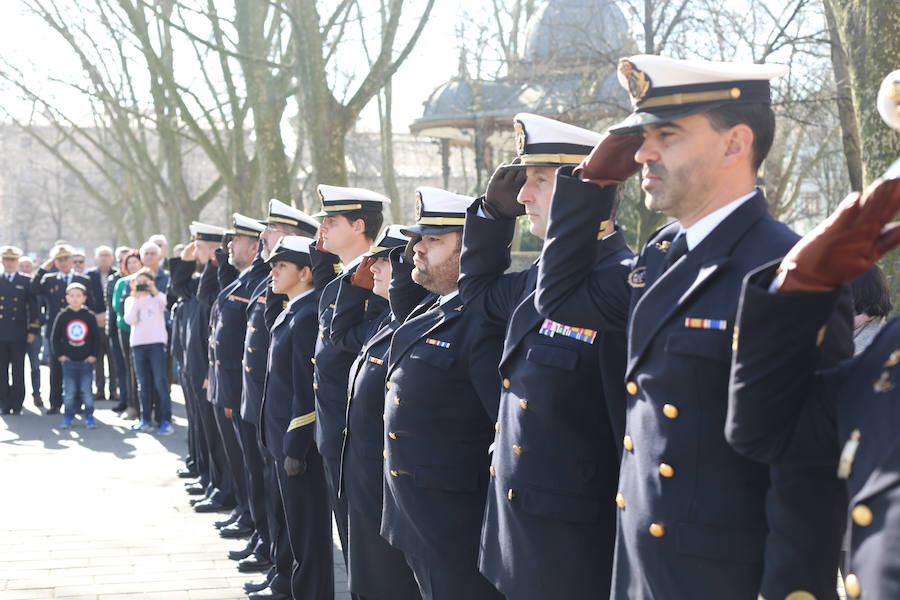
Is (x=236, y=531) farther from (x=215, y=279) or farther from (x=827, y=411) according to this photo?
(x=827, y=411)

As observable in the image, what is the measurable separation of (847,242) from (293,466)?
12.5 ft

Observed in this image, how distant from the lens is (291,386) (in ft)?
18.2

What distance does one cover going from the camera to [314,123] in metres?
11.0

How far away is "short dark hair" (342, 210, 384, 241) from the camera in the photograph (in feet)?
17.8

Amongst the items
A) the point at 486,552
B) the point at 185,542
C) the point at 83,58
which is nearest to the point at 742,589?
the point at 486,552

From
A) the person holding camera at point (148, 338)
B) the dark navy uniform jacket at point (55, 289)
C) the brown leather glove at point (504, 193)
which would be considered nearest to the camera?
the brown leather glove at point (504, 193)

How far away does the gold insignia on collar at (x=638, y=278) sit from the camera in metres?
2.60

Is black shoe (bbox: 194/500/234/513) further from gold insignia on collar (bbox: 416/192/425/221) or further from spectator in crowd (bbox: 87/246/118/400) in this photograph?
spectator in crowd (bbox: 87/246/118/400)

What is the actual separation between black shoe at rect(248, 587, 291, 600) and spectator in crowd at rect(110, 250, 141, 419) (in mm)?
7309

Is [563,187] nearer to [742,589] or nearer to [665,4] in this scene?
[742,589]

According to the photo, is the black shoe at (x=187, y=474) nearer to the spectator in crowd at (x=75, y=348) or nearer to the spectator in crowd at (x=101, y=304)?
the spectator in crowd at (x=75, y=348)

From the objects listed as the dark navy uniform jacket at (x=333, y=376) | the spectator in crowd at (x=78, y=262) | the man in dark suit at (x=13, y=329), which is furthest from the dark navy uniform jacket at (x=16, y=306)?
the dark navy uniform jacket at (x=333, y=376)

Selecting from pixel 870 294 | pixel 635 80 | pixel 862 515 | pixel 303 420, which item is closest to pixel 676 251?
pixel 635 80

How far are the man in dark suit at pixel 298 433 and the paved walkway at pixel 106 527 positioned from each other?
438mm
